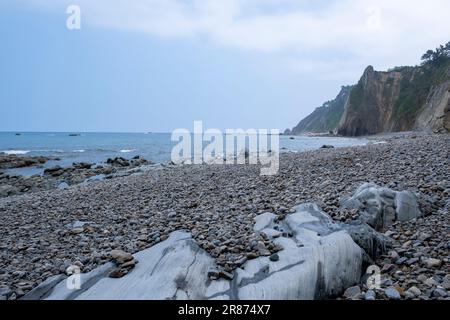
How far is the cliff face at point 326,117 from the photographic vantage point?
12694 centimetres

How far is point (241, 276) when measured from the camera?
372cm

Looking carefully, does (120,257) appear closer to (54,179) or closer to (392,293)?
(392,293)

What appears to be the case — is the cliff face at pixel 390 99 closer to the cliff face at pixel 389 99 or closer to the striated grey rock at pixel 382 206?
the cliff face at pixel 389 99

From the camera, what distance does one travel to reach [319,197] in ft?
22.2

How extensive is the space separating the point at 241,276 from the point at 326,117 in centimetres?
14272

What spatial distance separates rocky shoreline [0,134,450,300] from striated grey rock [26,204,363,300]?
7.8 inches

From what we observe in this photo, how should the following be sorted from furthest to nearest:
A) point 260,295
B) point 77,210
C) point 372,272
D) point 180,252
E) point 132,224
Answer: point 77,210
point 132,224
point 180,252
point 372,272
point 260,295

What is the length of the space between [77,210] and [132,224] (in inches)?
108

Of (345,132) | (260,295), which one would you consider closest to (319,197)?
(260,295)

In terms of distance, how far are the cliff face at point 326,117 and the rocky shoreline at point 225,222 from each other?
4189 inches

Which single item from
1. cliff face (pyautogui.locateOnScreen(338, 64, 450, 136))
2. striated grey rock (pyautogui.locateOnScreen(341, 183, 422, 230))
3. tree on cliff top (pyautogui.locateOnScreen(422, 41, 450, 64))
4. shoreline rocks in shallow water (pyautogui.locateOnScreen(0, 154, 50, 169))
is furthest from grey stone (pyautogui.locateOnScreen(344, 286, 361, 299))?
tree on cliff top (pyautogui.locateOnScreen(422, 41, 450, 64))

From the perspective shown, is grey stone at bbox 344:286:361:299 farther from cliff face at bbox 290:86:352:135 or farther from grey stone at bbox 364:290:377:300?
cliff face at bbox 290:86:352:135

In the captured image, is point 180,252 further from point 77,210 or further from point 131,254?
point 77,210

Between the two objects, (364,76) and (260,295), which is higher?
(364,76)
